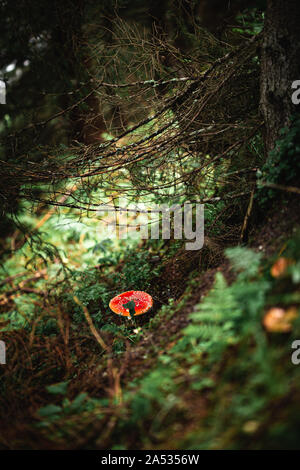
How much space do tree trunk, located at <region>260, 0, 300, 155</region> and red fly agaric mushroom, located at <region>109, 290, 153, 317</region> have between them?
2.57 m

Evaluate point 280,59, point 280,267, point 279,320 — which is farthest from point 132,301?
point 280,59

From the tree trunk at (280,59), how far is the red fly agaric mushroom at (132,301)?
2.57 m

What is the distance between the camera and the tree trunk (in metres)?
2.51

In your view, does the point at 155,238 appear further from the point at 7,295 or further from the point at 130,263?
the point at 7,295

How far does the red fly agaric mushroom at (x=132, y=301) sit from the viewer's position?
11.5 feet

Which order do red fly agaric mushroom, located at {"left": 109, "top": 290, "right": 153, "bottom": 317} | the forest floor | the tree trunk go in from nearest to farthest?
1. the forest floor
2. the tree trunk
3. red fly agaric mushroom, located at {"left": 109, "top": 290, "right": 153, "bottom": 317}

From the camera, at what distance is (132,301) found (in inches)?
138

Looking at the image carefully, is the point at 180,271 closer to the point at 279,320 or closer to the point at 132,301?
the point at 132,301

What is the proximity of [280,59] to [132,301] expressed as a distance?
321 cm

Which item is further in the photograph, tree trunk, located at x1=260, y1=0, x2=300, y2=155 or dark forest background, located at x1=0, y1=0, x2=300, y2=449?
tree trunk, located at x1=260, y1=0, x2=300, y2=155

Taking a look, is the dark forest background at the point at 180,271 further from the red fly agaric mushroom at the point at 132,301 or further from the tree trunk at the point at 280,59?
the red fly agaric mushroom at the point at 132,301

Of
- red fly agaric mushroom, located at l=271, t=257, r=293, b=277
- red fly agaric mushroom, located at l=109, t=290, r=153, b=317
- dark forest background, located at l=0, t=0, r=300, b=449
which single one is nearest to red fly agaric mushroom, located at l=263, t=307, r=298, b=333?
dark forest background, located at l=0, t=0, r=300, b=449

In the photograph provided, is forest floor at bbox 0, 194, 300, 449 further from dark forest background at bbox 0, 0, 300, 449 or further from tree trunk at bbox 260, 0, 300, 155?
tree trunk at bbox 260, 0, 300, 155
